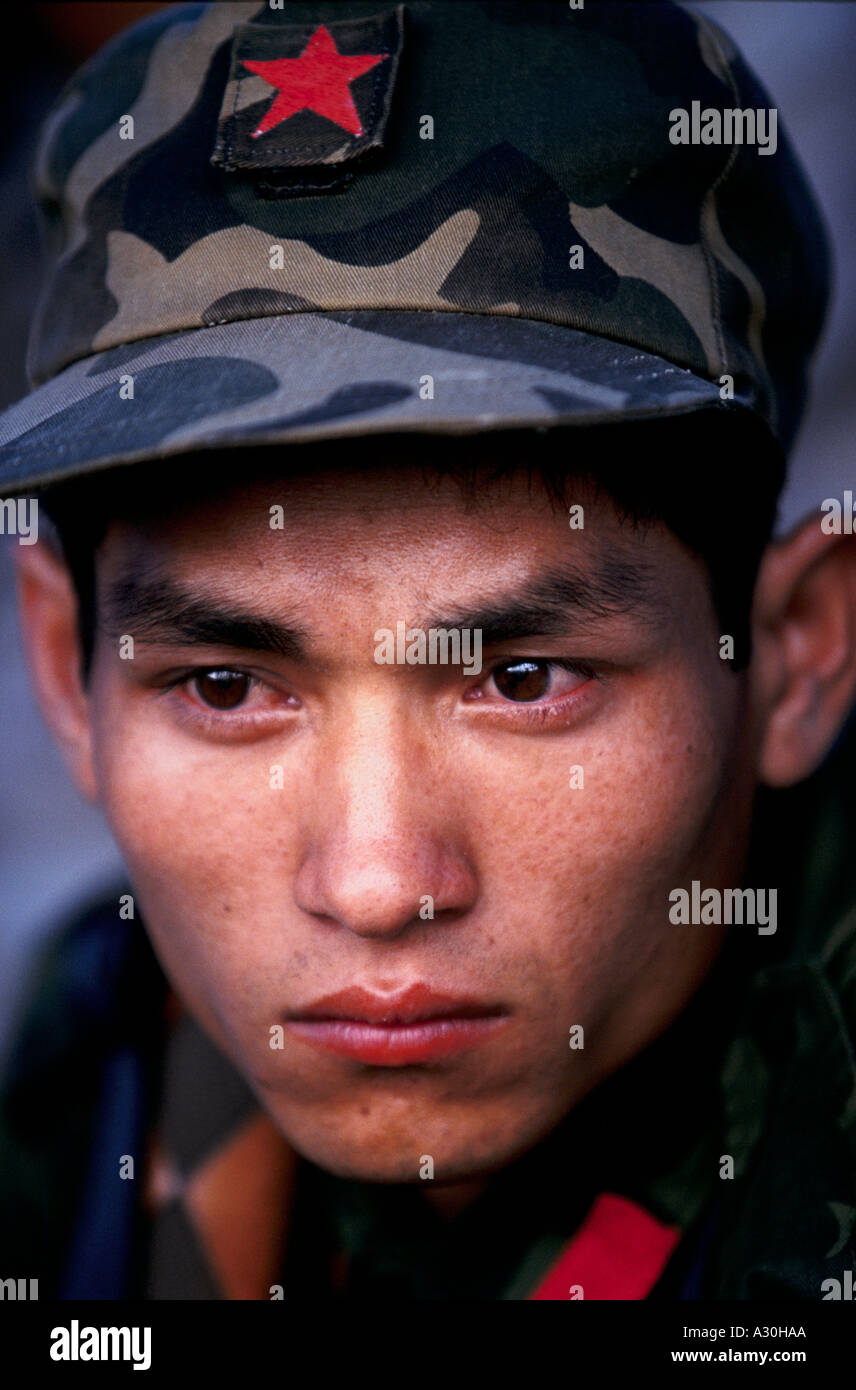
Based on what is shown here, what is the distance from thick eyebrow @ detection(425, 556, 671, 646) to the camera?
1222mm

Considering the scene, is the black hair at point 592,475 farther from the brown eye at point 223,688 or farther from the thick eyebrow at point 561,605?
the brown eye at point 223,688

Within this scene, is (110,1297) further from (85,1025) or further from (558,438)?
(558,438)

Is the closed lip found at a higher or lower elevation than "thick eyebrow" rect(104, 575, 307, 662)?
lower

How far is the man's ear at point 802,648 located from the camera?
154 cm

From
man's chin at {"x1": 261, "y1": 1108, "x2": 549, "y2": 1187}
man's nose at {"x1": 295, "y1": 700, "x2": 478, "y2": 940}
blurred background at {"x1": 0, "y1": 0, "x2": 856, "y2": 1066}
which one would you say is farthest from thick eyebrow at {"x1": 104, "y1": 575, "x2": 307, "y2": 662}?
blurred background at {"x1": 0, "y1": 0, "x2": 856, "y2": 1066}

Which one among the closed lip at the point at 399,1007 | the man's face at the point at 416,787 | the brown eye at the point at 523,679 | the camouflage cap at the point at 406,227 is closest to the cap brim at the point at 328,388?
the camouflage cap at the point at 406,227

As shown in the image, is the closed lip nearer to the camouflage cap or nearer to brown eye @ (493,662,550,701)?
brown eye @ (493,662,550,701)

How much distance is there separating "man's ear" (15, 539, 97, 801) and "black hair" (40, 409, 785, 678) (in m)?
0.21

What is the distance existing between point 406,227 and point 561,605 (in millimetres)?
431

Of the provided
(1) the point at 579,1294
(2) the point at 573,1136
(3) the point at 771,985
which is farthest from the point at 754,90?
(1) the point at 579,1294

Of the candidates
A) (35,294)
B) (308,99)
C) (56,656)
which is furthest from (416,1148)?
(35,294)

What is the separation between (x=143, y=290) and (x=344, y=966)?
0.77 meters

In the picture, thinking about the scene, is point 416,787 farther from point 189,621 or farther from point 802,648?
point 802,648

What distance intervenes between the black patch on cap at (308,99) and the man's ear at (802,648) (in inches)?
27.8
